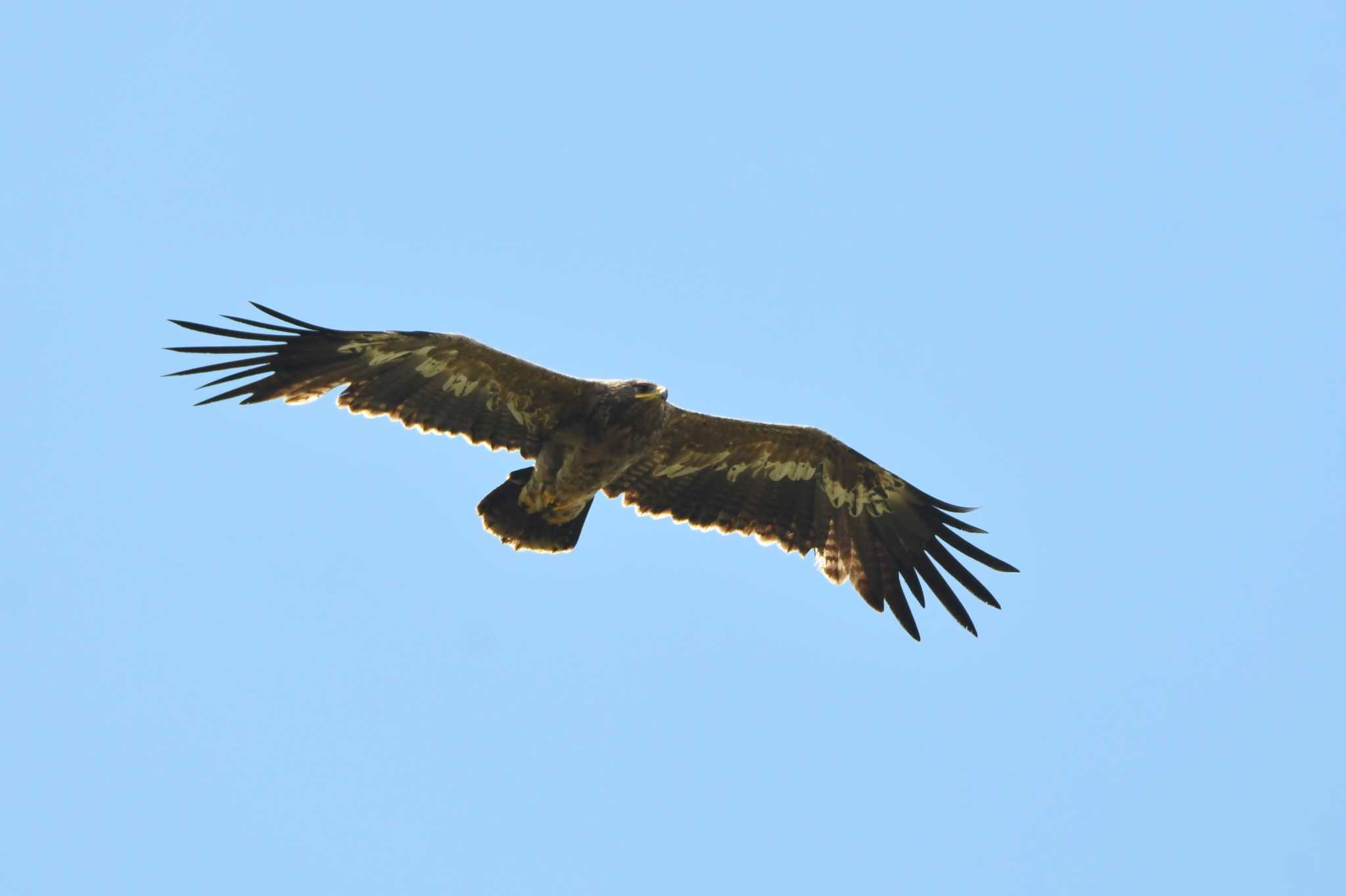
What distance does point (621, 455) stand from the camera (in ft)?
39.8

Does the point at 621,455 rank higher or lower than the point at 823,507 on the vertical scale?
lower

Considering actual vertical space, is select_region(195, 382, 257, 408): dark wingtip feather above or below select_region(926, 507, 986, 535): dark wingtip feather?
below

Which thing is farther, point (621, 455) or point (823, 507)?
point (823, 507)

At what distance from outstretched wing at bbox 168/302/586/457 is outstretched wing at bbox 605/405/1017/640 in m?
1.11

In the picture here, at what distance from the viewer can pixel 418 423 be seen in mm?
12523

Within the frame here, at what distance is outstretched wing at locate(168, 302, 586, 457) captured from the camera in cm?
1206

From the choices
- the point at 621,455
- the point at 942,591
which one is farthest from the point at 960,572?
the point at 621,455

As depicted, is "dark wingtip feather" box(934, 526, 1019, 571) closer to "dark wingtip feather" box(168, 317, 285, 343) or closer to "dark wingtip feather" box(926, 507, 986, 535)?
"dark wingtip feather" box(926, 507, 986, 535)

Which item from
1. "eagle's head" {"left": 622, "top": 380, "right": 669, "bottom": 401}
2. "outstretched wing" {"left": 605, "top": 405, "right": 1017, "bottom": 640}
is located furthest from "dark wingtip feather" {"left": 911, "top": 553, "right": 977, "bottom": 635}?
"eagle's head" {"left": 622, "top": 380, "right": 669, "bottom": 401}

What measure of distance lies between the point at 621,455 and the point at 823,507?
218 cm

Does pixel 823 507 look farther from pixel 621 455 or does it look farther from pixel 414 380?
pixel 414 380

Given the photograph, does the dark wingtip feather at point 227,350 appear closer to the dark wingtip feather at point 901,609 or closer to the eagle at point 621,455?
the eagle at point 621,455

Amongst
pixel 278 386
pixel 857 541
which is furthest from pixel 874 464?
pixel 278 386

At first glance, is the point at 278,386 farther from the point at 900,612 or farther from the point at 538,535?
the point at 900,612
